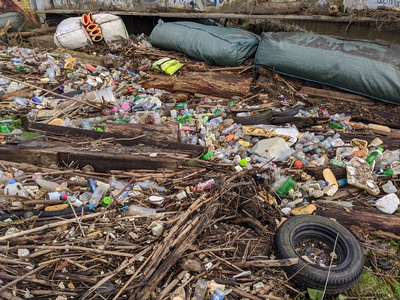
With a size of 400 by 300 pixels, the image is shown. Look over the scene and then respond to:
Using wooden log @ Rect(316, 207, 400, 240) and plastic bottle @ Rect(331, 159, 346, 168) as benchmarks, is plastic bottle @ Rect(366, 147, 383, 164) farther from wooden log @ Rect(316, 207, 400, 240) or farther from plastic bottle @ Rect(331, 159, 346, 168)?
wooden log @ Rect(316, 207, 400, 240)

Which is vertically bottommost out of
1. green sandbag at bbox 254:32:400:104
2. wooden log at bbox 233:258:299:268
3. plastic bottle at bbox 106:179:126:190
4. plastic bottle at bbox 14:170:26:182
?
wooden log at bbox 233:258:299:268

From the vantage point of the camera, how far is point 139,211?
2801mm

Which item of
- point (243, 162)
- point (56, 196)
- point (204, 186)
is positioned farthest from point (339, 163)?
point (56, 196)

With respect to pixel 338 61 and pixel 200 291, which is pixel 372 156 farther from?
pixel 200 291

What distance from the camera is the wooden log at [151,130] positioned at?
3.90m

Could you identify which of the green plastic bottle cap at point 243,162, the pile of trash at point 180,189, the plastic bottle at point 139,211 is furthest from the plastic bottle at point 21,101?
the green plastic bottle cap at point 243,162

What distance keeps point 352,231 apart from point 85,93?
14.7 ft

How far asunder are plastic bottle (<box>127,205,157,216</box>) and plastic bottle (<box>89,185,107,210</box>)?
31 cm

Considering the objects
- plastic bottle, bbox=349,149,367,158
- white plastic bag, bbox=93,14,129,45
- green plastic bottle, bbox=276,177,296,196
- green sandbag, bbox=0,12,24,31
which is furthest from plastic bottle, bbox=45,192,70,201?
green sandbag, bbox=0,12,24,31

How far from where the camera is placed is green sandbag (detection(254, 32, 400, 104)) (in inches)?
187

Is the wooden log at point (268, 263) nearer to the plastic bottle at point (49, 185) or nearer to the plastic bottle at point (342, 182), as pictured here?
the plastic bottle at point (342, 182)

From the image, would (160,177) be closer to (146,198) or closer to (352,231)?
(146,198)

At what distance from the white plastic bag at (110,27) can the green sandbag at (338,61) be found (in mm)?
3631

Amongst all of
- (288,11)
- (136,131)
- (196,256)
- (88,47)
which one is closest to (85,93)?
(136,131)
